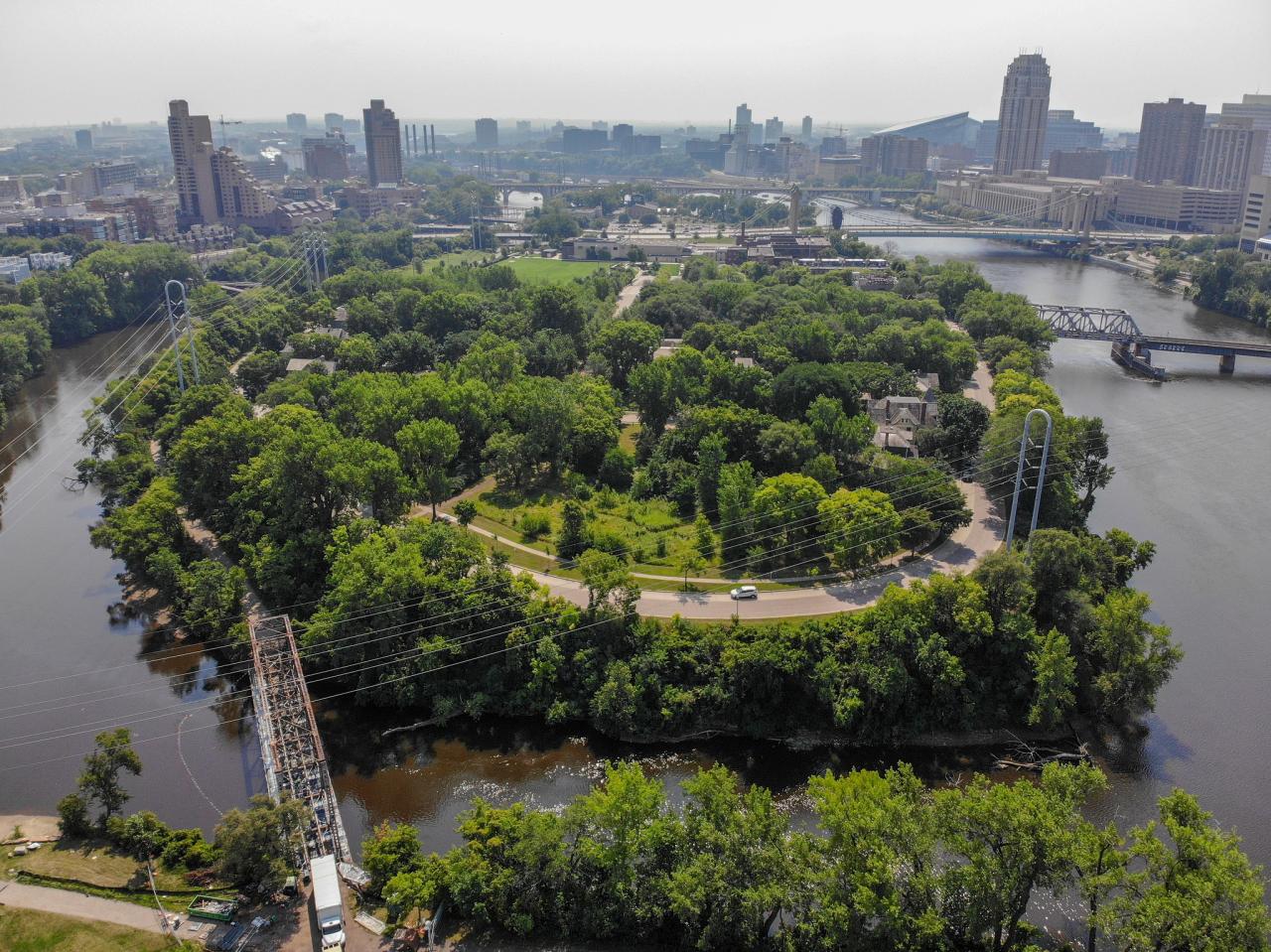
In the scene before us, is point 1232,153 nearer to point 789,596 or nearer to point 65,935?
point 789,596

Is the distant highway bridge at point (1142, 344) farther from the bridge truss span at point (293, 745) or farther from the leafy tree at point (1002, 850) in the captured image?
the bridge truss span at point (293, 745)

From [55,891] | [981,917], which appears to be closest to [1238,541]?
[981,917]

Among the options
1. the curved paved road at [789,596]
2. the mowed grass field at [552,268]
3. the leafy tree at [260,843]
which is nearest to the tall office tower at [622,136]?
the mowed grass field at [552,268]

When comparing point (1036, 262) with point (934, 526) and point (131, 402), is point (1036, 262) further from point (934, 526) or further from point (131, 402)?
point (131, 402)

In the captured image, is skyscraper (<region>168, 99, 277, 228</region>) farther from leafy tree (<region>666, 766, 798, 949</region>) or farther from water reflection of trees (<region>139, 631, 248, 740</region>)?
leafy tree (<region>666, 766, 798, 949</region>)

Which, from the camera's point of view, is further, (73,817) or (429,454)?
(429,454)

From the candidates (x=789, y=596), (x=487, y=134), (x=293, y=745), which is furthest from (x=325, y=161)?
(x=293, y=745)
